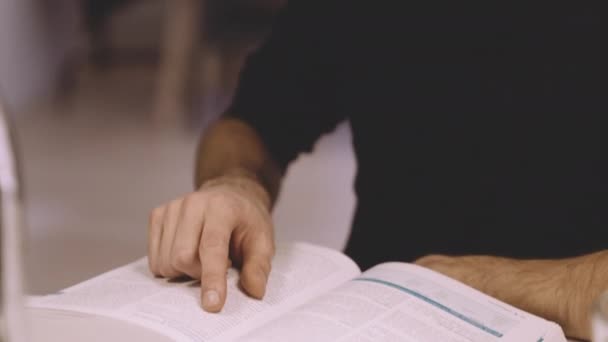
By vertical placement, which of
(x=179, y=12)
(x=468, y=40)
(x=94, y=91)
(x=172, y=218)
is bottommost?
(x=94, y=91)

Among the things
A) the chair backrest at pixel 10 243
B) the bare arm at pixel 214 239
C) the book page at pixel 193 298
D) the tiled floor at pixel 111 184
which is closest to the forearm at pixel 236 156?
the bare arm at pixel 214 239

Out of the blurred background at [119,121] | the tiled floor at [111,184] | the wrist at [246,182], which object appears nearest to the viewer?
the wrist at [246,182]

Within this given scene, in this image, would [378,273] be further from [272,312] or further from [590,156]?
[590,156]

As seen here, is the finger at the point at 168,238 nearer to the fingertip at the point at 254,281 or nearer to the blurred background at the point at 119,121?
the fingertip at the point at 254,281

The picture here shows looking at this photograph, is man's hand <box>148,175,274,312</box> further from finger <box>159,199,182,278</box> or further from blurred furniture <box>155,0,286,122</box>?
blurred furniture <box>155,0,286,122</box>

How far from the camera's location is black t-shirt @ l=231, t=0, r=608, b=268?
0.79 m

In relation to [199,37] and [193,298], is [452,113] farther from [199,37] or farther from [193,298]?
[199,37]

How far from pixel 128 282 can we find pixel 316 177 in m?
1.79

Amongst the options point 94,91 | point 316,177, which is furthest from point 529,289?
point 94,91

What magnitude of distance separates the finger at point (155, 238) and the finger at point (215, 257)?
0.04 meters

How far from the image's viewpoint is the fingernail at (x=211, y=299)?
54 cm

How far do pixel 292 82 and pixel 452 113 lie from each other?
0.63 ft

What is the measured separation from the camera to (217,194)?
64 centimetres

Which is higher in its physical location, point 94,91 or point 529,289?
point 529,289
